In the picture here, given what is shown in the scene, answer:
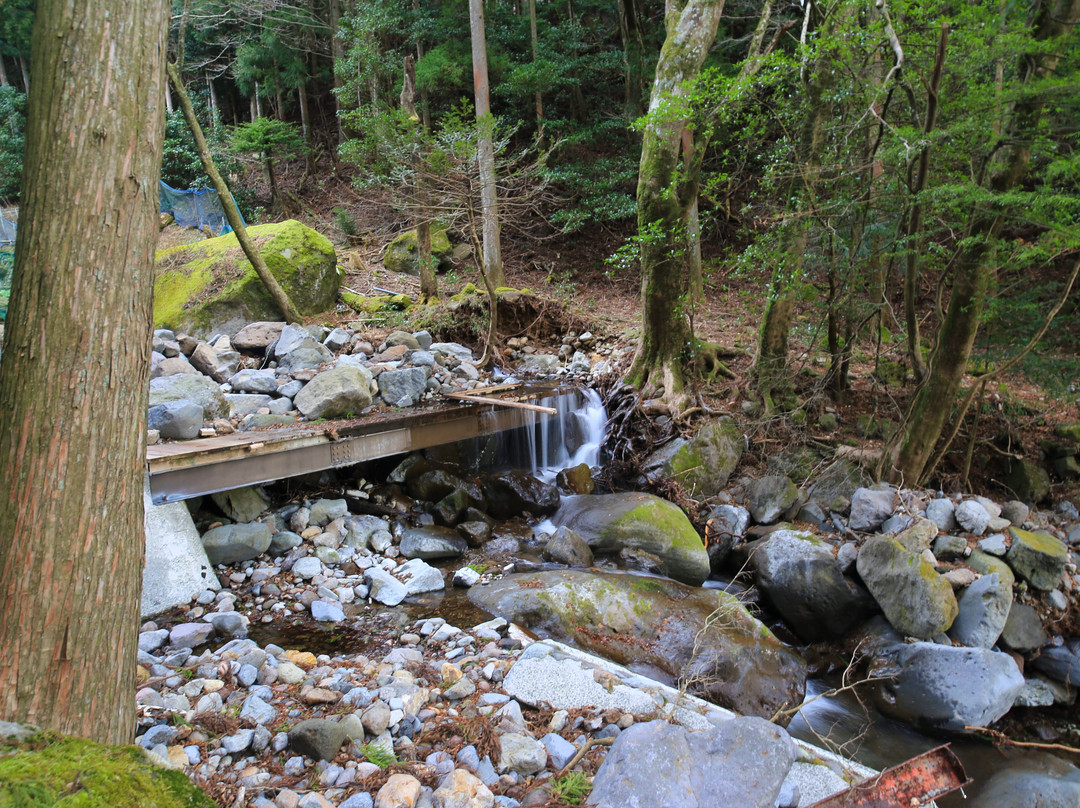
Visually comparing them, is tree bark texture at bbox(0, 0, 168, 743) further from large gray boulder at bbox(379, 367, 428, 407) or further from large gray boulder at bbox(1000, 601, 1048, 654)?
large gray boulder at bbox(1000, 601, 1048, 654)

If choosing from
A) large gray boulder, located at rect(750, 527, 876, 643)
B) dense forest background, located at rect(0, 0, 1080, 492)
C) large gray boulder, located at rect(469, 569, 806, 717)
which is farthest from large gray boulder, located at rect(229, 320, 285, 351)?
large gray boulder, located at rect(750, 527, 876, 643)

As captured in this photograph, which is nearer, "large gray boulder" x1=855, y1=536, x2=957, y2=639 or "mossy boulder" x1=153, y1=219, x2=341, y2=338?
"large gray boulder" x1=855, y1=536, x2=957, y2=639

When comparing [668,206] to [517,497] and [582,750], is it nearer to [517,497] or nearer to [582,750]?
[517,497]

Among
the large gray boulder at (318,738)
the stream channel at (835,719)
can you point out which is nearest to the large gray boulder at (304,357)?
the stream channel at (835,719)

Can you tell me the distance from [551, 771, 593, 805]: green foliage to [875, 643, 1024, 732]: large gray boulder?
3184mm

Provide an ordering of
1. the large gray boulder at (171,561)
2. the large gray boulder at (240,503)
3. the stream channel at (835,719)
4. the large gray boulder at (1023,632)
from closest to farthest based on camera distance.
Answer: the stream channel at (835,719) → the large gray boulder at (171,561) → the large gray boulder at (1023,632) → the large gray boulder at (240,503)

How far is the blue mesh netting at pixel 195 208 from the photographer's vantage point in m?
14.3

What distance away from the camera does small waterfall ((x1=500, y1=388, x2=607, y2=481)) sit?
27.4 feet

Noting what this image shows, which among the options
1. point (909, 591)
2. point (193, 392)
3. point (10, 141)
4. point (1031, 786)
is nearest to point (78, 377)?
point (193, 392)

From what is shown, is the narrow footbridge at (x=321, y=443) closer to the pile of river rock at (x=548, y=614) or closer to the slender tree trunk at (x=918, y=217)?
the pile of river rock at (x=548, y=614)

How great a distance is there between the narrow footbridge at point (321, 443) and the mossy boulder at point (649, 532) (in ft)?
5.29

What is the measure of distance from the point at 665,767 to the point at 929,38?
6.02m

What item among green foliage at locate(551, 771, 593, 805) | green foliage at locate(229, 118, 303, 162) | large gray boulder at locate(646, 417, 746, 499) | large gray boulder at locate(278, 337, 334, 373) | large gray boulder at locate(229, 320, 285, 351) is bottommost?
large gray boulder at locate(646, 417, 746, 499)

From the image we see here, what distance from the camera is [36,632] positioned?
1897mm
